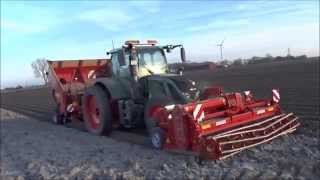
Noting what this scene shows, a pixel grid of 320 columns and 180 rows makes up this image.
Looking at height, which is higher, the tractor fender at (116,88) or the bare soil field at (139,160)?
the tractor fender at (116,88)

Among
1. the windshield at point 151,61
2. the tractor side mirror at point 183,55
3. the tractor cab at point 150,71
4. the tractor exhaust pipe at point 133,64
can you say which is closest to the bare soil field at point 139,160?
the tractor cab at point 150,71

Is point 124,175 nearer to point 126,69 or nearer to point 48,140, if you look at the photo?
point 126,69

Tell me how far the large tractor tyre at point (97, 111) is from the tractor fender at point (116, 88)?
222mm

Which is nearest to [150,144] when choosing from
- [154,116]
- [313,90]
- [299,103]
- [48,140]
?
[154,116]

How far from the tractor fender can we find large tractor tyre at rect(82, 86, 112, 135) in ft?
0.73

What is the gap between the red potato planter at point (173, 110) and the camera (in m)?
8.36

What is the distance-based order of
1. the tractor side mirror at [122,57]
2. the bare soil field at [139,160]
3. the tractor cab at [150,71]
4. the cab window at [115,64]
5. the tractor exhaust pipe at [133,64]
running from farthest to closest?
the cab window at [115,64], the tractor side mirror at [122,57], the tractor exhaust pipe at [133,64], the tractor cab at [150,71], the bare soil field at [139,160]

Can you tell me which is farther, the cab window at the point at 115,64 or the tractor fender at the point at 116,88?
the cab window at the point at 115,64

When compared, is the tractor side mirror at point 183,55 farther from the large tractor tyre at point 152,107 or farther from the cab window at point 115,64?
the large tractor tyre at point 152,107

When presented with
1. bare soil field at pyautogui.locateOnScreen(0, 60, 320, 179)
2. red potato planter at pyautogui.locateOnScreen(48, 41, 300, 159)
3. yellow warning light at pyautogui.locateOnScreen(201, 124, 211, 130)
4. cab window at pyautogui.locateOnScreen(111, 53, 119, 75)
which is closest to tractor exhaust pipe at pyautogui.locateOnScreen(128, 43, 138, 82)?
red potato planter at pyautogui.locateOnScreen(48, 41, 300, 159)

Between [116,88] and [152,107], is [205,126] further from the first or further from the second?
[116,88]

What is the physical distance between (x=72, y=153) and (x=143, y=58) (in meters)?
2.69

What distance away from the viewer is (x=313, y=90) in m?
16.7

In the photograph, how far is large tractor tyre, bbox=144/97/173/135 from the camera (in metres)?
9.61
